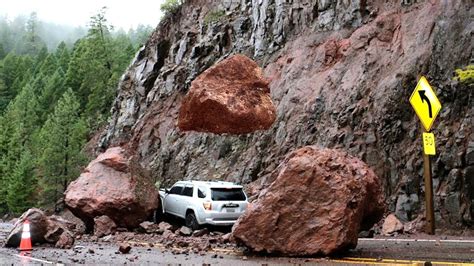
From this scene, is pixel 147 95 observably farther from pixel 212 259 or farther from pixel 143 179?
pixel 212 259

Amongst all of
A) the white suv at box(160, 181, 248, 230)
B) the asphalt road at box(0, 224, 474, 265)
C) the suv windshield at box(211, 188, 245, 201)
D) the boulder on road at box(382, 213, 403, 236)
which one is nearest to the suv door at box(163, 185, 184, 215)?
the white suv at box(160, 181, 248, 230)

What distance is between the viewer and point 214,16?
3706cm

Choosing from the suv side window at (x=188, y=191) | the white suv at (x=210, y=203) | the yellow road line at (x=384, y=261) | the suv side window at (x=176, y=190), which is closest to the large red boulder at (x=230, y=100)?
Answer: the suv side window at (x=176, y=190)

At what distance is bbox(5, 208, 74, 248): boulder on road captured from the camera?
13.3m

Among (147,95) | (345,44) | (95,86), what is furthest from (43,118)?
(345,44)

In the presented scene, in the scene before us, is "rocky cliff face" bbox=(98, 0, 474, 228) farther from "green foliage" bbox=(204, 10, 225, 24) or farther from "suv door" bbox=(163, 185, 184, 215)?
"suv door" bbox=(163, 185, 184, 215)

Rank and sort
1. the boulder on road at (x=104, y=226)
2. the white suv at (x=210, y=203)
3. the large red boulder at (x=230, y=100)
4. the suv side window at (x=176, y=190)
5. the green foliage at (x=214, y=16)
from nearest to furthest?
the white suv at (x=210, y=203)
the boulder on road at (x=104, y=226)
the suv side window at (x=176, y=190)
the large red boulder at (x=230, y=100)
the green foliage at (x=214, y=16)

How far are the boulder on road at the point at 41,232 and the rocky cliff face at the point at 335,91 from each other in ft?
33.8

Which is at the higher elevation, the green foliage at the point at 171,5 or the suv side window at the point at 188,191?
the green foliage at the point at 171,5

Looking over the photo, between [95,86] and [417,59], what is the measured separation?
50.7 metres

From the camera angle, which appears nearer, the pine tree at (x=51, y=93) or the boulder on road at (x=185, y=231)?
the boulder on road at (x=185, y=231)

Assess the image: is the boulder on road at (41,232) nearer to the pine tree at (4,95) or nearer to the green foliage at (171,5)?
the green foliage at (171,5)

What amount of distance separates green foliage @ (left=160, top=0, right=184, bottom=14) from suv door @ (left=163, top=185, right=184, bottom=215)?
2872 cm

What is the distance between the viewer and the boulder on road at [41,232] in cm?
1326
